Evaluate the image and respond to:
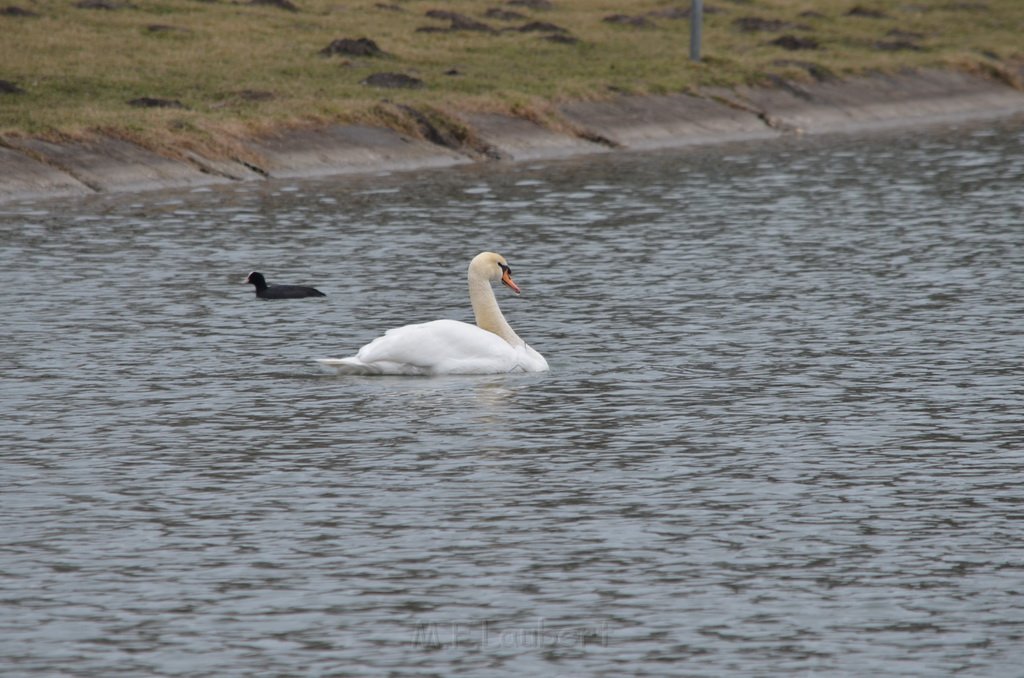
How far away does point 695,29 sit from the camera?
52.5m

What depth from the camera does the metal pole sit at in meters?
51.9

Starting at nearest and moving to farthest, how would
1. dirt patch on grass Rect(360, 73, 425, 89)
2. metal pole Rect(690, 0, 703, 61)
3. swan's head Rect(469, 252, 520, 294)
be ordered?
swan's head Rect(469, 252, 520, 294)
dirt patch on grass Rect(360, 73, 425, 89)
metal pole Rect(690, 0, 703, 61)

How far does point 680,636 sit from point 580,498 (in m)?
3.16

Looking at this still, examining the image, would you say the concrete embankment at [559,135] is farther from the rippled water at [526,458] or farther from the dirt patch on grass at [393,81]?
the rippled water at [526,458]

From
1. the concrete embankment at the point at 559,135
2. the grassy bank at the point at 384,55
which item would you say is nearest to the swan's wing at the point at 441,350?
the concrete embankment at the point at 559,135

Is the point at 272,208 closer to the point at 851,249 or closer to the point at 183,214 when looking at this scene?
the point at 183,214

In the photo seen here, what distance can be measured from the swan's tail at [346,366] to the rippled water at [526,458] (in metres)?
0.22

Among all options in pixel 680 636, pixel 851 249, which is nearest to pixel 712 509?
pixel 680 636

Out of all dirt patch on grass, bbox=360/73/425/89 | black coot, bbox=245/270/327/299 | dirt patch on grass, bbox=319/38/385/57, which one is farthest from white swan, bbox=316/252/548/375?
dirt patch on grass, bbox=319/38/385/57

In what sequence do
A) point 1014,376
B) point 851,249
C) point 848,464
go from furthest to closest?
point 851,249, point 1014,376, point 848,464

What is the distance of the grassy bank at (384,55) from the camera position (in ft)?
128

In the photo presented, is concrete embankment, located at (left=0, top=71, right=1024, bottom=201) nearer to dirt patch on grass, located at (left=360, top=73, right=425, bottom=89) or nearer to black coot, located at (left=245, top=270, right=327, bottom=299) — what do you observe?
dirt patch on grass, located at (left=360, top=73, right=425, bottom=89)

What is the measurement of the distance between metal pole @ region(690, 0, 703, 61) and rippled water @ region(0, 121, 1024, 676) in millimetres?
22639

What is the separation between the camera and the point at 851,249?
27.7 metres
